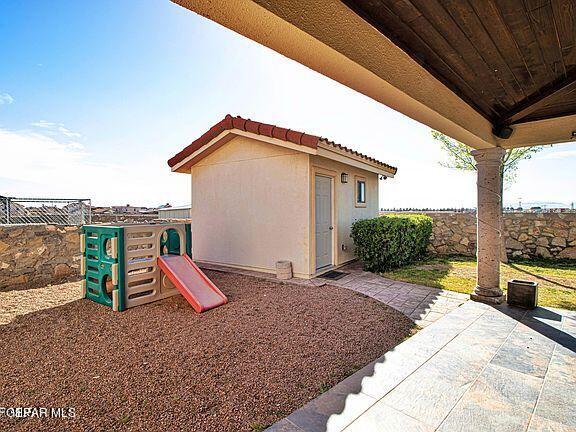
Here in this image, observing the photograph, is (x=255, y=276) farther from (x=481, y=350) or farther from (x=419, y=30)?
(x=419, y=30)

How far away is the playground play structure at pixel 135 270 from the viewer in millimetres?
4508

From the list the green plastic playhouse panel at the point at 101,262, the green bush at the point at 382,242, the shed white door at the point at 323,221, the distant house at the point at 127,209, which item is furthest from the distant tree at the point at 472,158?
the distant house at the point at 127,209

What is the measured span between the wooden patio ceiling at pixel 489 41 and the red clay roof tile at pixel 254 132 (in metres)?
3.01

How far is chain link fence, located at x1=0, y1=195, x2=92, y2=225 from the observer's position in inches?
259

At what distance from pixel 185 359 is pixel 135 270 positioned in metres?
2.63

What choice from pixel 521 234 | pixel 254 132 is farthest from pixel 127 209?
pixel 521 234

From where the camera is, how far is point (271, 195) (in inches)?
275

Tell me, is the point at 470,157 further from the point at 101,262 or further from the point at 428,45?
the point at 101,262

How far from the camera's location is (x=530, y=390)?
233 cm

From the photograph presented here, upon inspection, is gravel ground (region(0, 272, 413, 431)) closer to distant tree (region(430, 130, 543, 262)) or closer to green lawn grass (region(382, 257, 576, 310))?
green lawn grass (region(382, 257, 576, 310))

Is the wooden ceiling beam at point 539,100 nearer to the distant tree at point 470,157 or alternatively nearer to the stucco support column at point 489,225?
the stucco support column at point 489,225

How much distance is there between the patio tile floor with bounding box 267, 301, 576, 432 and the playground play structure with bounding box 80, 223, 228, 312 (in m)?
2.92

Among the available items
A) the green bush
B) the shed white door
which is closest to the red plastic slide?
the shed white door

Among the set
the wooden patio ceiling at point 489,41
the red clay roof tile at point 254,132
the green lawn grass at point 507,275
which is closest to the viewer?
the wooden patio ceiling at point 489,41
